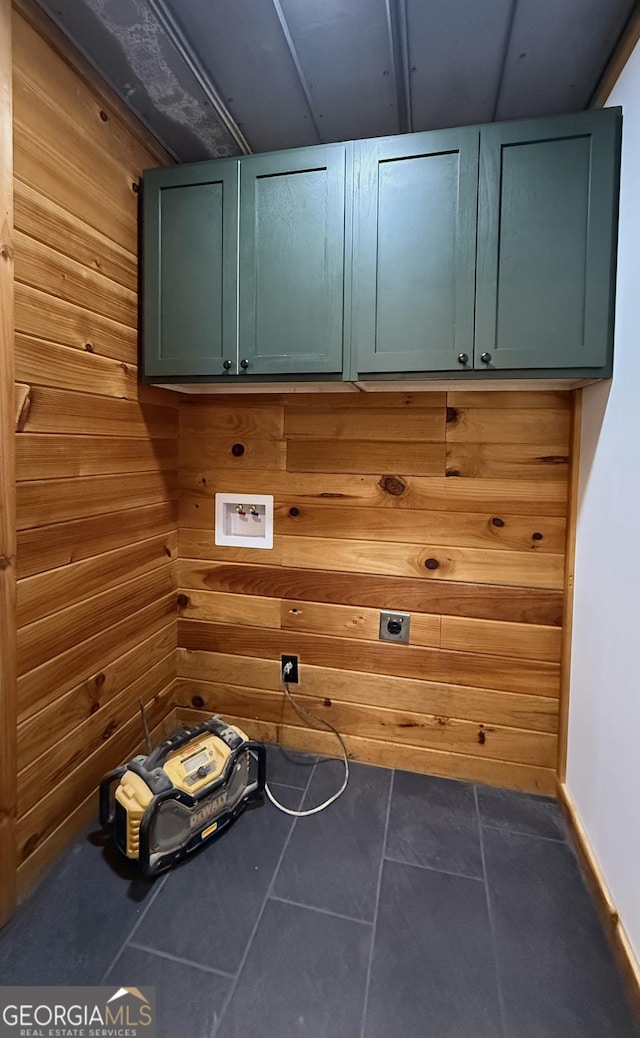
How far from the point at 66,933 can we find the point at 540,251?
2226 mm

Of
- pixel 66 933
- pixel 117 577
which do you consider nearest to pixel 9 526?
pixel 117 577

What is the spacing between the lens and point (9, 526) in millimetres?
1247

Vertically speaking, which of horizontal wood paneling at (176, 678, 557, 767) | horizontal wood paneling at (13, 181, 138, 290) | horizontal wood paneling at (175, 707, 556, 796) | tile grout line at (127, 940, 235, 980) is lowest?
tile grout line at (127, 940, 235, 980)

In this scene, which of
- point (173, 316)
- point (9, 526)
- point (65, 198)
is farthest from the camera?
point (173, 316)

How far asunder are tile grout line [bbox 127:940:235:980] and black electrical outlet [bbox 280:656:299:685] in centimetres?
93

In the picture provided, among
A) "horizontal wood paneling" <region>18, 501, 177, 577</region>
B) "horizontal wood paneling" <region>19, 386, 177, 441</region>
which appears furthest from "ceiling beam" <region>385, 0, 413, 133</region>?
"horizontal wood paneling" <region>18, 501, 177, 577</region>

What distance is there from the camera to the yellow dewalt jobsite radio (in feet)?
4.61

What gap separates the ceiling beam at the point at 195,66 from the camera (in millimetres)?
1237

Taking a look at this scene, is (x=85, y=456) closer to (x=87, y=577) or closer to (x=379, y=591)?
(x=87, y=577)

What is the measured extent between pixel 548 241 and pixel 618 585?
0.98m

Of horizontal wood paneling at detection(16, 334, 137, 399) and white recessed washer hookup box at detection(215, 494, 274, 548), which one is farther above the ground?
horizontal wood paneling at detection(16, 334, 137, 399)

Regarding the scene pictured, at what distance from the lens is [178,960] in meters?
1.21

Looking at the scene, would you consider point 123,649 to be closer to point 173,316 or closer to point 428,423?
point 173,316

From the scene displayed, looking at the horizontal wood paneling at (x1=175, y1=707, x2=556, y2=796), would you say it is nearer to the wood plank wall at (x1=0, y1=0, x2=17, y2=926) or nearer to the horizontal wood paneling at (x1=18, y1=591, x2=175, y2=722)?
the horizontal wood paneling at (x1=18, y1=591, x2=175, y2=722)
